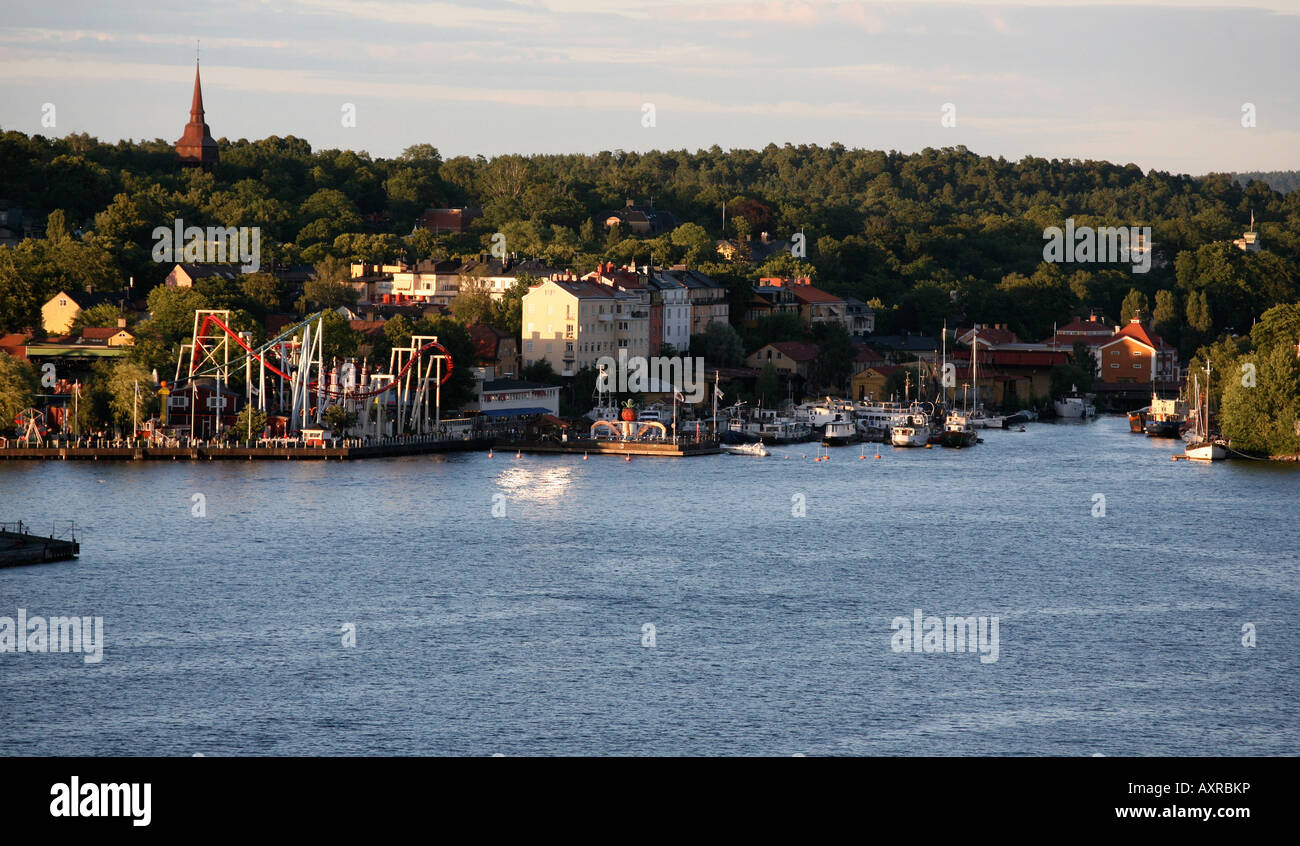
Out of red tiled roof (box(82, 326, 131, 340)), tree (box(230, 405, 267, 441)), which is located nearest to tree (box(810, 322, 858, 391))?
tree (box(230, 405, 267, 441))

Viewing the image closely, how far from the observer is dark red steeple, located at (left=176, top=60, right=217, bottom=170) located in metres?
55.8

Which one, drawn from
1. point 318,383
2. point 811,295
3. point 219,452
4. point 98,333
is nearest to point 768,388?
point 811,295

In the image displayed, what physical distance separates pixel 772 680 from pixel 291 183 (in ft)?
154

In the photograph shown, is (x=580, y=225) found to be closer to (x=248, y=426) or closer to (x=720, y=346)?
(x=720, y=346)

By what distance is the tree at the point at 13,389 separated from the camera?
2875 centimetres

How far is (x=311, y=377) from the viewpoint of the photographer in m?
32.9

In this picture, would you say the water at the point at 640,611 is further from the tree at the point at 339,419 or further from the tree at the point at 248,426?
the tree at the point at 339,419

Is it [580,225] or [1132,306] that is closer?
[1132,306]

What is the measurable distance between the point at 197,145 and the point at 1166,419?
33343mm

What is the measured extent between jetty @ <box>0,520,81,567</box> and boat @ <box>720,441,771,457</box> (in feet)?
53.5

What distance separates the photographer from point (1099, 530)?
22.0 m

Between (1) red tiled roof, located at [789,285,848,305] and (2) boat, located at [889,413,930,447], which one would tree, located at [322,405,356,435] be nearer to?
(2) boat, located at [889,413,930,447]
